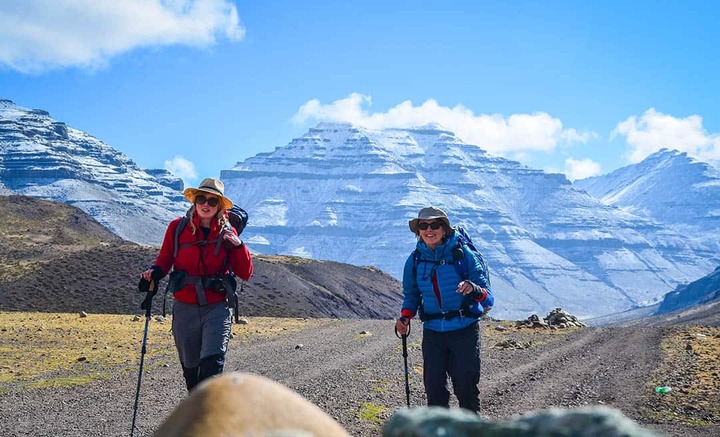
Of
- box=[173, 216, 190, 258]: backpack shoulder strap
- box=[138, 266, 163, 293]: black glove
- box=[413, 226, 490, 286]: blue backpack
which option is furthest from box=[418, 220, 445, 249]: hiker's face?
box=[138, 266, 163, 293]: black glove

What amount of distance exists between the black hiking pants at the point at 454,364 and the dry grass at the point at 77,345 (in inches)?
373

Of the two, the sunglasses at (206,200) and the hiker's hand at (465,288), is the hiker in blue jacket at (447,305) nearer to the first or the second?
the hiker's hand at (465,288)

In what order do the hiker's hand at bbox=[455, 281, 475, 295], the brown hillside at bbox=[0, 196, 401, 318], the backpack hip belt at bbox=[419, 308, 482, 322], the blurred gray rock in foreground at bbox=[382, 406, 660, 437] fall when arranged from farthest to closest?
the brown hillside at bbox=[0, 196, 401, 318]
the backpack hip belt at bbox=[419, 308, 482, 322]
the hiker's hand at bbox=[455, 281, 475, 295]
the blurred gray rock in foreground at bbox=[382, 406, 660, 437]

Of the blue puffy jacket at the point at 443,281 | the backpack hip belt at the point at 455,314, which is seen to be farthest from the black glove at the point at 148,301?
the backpack hip belt at the point at 455,314

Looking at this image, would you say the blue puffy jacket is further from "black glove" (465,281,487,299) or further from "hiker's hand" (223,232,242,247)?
"hiker's hand" (223,232,242,247)

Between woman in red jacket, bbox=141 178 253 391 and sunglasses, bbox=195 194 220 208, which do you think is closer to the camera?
woman in red jacket, bbox=141 178 253 391

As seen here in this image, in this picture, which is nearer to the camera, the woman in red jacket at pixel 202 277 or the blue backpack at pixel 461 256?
the woman in red jacket at pixel 202 277

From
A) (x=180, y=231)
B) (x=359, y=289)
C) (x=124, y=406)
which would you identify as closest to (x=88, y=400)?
(x=124, y=406)

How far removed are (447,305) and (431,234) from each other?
28.2 inches

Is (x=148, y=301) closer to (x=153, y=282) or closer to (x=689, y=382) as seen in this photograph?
(x=153, y=282)

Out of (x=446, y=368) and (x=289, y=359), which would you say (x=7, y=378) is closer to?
(x=289, y=359)

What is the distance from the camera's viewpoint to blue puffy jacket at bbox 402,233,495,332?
7.69m

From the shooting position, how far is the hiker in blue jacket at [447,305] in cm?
767

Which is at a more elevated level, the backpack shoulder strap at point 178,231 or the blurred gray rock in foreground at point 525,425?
the backpack shoulder strap at point 178,231
